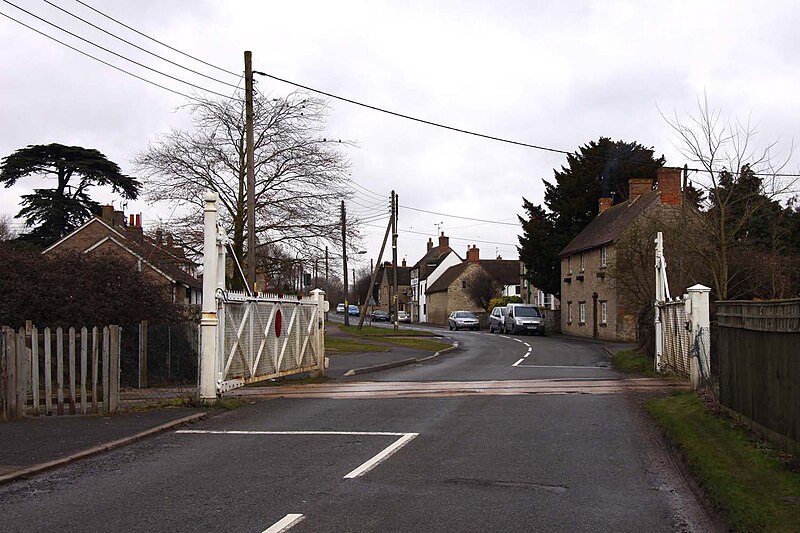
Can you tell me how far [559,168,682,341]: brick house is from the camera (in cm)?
4216

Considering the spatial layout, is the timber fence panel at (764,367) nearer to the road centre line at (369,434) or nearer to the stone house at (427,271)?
the road centre line at (369,434)

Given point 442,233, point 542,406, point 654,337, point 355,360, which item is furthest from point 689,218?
point 442,233

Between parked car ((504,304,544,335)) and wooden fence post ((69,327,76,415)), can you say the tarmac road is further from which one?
parked car ((504,304,544,335))

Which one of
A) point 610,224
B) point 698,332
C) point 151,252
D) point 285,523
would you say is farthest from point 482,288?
point 285,523

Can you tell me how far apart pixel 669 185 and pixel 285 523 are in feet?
133

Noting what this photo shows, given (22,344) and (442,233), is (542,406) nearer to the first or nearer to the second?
(22,344)

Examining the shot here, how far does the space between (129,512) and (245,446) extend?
10.5 ft

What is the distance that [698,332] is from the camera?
49.3 ft

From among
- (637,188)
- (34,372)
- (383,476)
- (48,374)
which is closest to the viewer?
(383,476)

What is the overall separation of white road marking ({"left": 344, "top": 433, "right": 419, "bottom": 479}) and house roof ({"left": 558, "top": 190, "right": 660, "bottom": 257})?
3263 cm

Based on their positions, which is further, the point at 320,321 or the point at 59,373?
the point at 320,321

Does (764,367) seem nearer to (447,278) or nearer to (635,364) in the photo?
(635,364)

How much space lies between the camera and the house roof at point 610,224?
141ft

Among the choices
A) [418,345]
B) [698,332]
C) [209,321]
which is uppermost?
[209,321]
